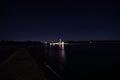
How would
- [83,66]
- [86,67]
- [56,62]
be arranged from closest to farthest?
[86,67]
[83,66]
[56,62]

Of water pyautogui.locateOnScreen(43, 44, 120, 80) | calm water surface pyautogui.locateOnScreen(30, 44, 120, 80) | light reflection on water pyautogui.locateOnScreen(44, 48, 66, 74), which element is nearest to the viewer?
water pyautogui.locateOnScreen(43, 44, 120, 80)

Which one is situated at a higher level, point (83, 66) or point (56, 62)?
point (56, 62)

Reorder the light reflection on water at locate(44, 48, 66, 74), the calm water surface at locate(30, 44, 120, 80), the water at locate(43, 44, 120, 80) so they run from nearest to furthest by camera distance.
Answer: the water at locate(43, 44, 120, 80) → the calm water surface at locate(30, 44, 120, 80) → the light reflection on water at locate(44, 48, 66, 74)

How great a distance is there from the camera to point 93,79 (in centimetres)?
2352

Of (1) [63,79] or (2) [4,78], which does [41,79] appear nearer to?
(2) [4,78]

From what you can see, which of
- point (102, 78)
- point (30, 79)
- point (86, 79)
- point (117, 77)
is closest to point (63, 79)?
point (86, 79)

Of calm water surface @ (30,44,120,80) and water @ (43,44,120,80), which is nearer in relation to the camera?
water @ (43,44,120,80)

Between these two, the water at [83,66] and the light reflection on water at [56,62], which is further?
the light reflection on water at [56,62]

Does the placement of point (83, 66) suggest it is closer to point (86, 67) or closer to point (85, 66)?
point (85, 66)

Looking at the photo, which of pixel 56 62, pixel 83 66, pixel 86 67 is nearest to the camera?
pixel 86 67

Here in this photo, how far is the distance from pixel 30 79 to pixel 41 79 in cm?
107

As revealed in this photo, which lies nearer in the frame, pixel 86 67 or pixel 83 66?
pixel 86 67

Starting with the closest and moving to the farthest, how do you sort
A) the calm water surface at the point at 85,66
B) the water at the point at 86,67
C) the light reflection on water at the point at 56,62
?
1. the water at the point at 86,67
2. the calm water surface at the point at 85,66
3. the light reflection on water at the point at 56,62

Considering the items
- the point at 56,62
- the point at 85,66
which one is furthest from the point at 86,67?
the point at 56,62
